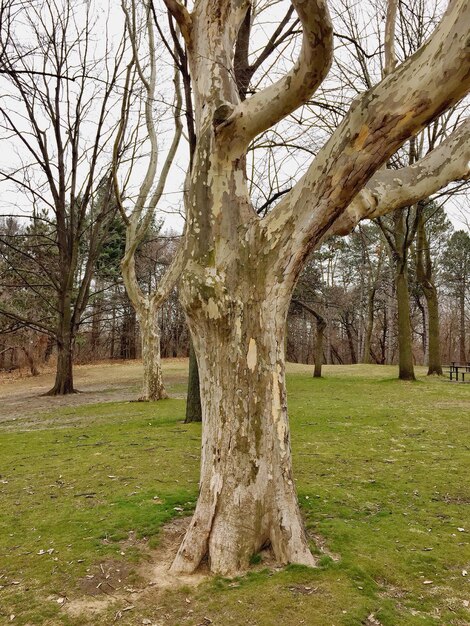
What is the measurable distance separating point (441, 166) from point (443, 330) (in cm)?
4059

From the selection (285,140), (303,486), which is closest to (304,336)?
(285,140)

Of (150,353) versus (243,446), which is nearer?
A: (243,446)

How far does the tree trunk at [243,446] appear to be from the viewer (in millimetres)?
3055

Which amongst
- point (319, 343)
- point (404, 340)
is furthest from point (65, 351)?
point (404, 340)

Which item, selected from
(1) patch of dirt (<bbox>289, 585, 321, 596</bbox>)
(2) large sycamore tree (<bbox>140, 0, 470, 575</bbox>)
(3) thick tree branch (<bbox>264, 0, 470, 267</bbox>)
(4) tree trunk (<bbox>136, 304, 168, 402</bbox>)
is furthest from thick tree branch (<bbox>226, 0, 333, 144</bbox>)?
(4) tree trunk (<bbox>136, 304, 168, 402</bbox>)

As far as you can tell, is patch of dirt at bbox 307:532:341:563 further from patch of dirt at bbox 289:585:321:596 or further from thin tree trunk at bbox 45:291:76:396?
thin tree trunk at bbox 45:291:76:396

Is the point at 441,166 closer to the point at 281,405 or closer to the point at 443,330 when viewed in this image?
the point at 281,405

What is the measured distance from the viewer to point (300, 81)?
2.94m

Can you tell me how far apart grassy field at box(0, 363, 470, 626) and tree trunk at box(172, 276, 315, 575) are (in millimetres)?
199

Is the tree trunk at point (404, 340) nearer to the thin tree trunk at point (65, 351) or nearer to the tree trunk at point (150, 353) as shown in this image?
the tree trunk at point (150, 353)

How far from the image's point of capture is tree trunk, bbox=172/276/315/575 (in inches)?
120

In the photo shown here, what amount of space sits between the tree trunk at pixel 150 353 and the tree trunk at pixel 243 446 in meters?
9.09

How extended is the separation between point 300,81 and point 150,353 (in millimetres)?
9850

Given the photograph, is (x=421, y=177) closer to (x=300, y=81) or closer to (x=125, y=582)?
(x=300, y=81)
